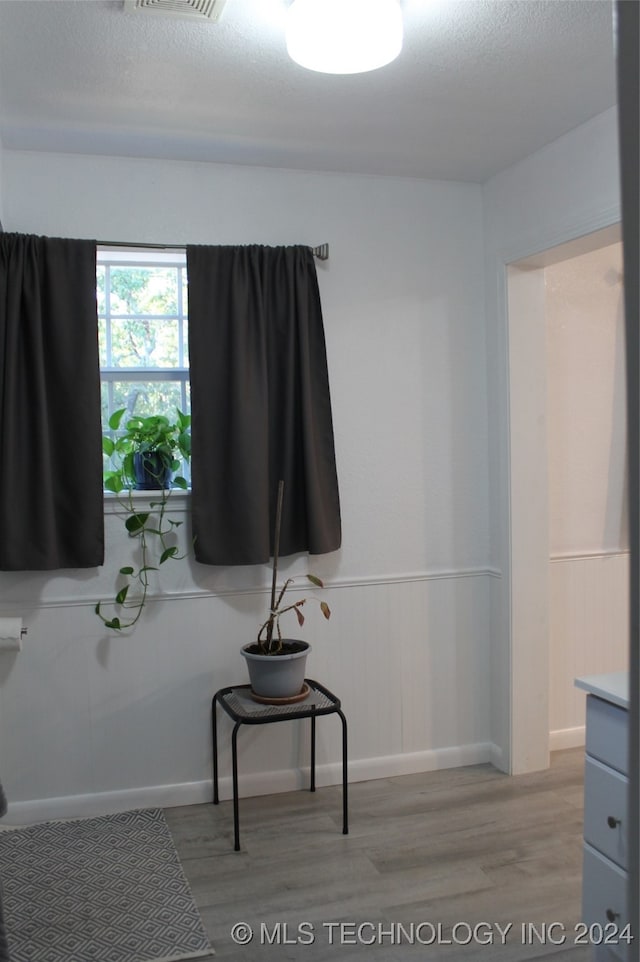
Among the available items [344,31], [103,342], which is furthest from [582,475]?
[344,31]

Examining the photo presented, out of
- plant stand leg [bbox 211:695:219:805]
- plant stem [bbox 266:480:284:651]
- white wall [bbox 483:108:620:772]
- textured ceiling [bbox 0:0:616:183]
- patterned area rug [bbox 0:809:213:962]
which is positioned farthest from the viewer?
white wall [bbox 483:108:620:772]

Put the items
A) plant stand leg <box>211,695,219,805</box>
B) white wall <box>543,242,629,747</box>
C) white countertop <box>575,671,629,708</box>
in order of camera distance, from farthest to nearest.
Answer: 1. white wall <box>543,242,629,747</box>
2. plant stand leg <box>211,695,219,805</box>
3. white countertop <box>575,671,629,708</box>

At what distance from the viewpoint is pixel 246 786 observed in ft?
11.0

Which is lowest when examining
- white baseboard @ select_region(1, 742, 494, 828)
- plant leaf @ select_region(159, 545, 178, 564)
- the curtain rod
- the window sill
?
Result: white baseboard @ select_region(1, 742, 494, 828)

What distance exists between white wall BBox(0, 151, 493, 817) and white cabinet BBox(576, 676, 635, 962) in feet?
5.20

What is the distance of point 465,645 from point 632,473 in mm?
3482

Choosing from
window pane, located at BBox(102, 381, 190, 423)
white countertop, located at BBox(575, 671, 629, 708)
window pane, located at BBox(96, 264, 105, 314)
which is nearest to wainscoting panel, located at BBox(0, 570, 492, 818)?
window pane, located at BBox(102, 381, 190, 423)

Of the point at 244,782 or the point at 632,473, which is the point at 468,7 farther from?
the point at 244,782

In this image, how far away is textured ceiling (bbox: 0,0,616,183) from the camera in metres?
2.21

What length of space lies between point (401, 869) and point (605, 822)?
40.8 inches

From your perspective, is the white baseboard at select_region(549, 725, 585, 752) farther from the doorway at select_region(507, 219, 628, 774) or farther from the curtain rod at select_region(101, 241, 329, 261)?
the curtain rod at select_region(101, 241, 329, 261)

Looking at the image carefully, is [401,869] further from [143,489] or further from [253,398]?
[253,398]

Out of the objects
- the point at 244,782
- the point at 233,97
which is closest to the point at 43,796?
the point at 244,782

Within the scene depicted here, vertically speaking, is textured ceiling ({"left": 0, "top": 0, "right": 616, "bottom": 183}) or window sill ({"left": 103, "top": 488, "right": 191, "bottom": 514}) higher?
textured ceiling ({"left": 0, "top": 0, "right": 616, "bottom": 183})
